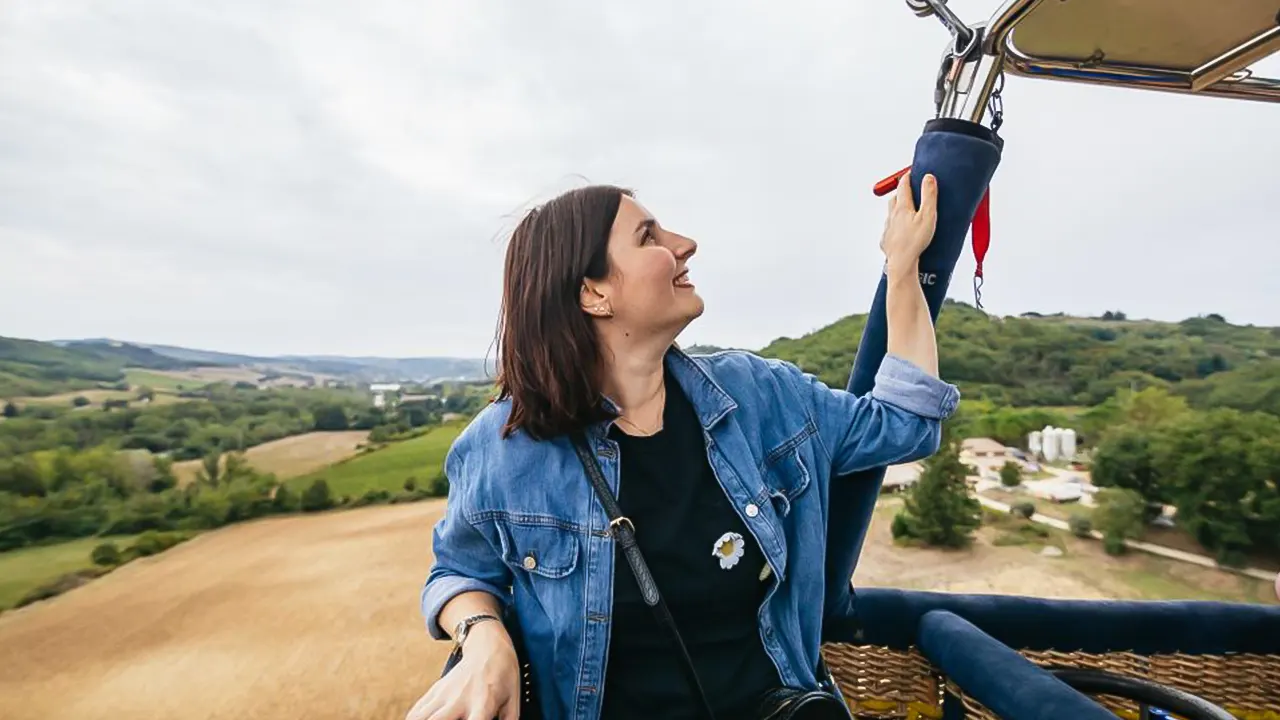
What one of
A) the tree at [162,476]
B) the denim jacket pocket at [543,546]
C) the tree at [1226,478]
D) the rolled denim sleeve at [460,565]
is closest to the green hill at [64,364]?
the tree at [162,476]

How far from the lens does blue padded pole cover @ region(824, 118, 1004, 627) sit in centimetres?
88

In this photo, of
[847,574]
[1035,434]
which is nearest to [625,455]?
[847,574]

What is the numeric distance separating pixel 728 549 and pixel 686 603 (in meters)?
0.08

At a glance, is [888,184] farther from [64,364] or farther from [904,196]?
[64,364]

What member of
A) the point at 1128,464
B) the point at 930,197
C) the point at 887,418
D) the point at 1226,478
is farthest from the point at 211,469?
the point at 1226,478

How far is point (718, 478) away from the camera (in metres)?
0.89

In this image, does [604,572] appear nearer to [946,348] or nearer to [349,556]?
[349,556]

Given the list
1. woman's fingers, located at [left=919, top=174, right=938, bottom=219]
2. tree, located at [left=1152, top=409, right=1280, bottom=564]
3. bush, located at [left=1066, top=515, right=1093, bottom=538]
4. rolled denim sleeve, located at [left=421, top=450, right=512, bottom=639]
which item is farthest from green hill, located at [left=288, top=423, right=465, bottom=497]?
tree, located at [left=1152, top=409, right=1280, bottom=564]

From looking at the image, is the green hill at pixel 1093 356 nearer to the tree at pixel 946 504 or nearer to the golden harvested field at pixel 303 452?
the tree at pixel 946 504

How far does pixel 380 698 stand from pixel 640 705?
3.94 ft

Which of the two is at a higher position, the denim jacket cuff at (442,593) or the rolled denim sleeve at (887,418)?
the rolled denim sleeve at (887,418)

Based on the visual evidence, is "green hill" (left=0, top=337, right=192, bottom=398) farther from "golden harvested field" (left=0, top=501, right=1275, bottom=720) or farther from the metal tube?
the metal tube

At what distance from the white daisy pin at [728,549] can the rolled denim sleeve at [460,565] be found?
0.27 meters

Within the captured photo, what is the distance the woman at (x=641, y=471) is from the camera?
839 mm
